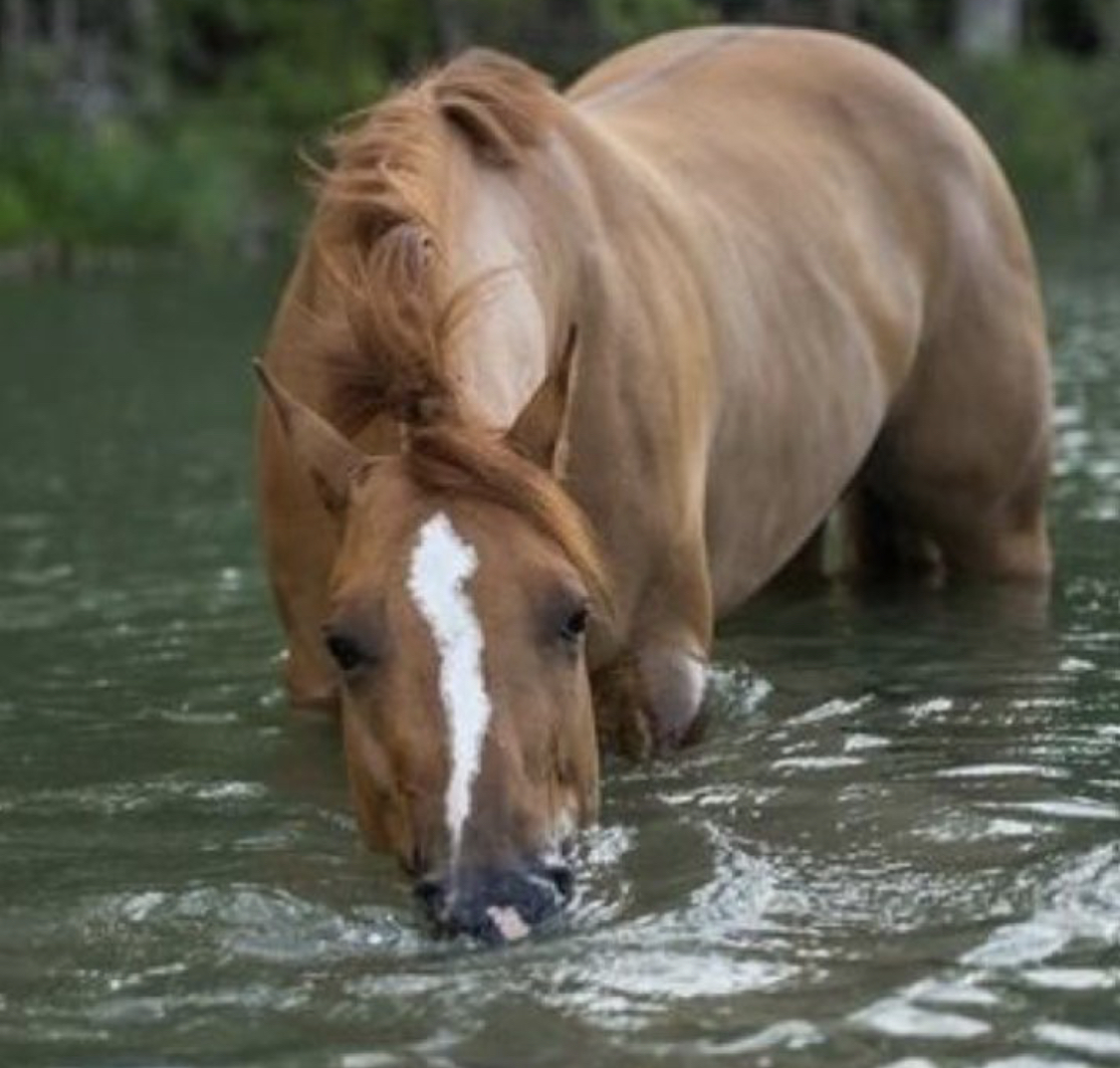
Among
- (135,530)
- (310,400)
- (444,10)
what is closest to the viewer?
(310,400)

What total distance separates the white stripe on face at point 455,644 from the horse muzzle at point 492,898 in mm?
45

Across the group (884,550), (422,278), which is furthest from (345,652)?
(884,550)

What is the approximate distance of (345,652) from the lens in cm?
520

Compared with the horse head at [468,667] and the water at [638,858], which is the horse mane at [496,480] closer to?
the horse head at [468,667]

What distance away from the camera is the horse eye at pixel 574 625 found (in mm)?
5234

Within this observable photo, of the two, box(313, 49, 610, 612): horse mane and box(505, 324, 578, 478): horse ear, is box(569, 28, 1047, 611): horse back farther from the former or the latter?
box(505, 324, 578, 478): horse ear

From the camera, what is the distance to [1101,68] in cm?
3891

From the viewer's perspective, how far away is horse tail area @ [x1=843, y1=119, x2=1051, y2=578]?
908 centimetres

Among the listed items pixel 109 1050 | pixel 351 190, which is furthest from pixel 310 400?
pixel 109 1050

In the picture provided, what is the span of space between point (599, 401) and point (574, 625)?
5.10ft

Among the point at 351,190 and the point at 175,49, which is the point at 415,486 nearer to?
the point at 351,190

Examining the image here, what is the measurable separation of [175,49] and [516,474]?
103 ft

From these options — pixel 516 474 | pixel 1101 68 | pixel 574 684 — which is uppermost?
pixel 516 474

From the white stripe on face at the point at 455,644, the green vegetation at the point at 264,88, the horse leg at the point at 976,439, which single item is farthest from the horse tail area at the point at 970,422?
the green vegetation at the point at 264,88
